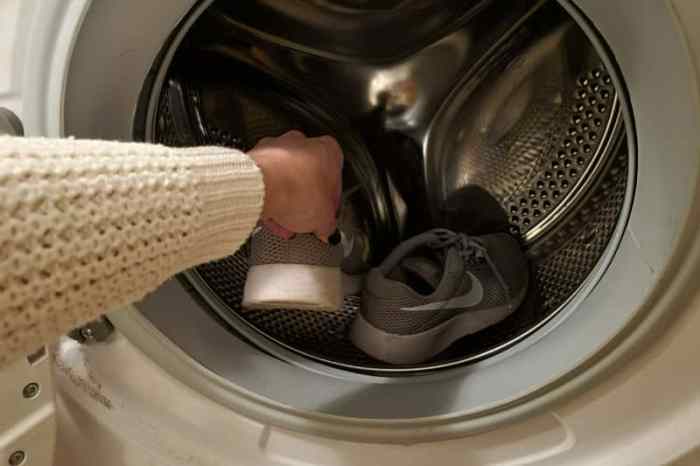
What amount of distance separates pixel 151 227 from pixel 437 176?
0.58 metres

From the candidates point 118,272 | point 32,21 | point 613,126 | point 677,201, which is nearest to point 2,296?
point 118,272

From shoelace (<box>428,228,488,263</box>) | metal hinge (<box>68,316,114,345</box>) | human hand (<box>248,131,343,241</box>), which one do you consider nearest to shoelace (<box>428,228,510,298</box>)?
shoelace (<box>428,228,488,263</box>)

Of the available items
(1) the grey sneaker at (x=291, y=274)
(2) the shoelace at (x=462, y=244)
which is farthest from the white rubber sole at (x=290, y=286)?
(2) the shoelace at (x=462, y=244)

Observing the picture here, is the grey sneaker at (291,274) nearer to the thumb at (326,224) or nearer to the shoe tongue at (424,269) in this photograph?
the thumb at (326,224)

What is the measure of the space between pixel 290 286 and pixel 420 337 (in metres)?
0.19

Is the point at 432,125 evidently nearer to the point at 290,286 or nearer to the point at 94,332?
the point at 290,286

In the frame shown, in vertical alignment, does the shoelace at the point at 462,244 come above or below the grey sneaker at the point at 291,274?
above

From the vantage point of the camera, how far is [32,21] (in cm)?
57

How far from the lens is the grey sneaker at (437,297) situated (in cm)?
77

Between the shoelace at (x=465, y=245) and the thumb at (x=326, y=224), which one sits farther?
the shoelace at (x=465, y=245)

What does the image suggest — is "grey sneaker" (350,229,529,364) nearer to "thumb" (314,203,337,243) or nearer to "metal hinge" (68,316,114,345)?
"thumb" (314,203,337,243)

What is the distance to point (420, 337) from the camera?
2.50 ft

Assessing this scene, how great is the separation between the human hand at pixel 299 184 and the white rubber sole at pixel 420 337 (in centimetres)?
15

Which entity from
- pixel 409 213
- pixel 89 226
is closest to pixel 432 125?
pixel 409 213
